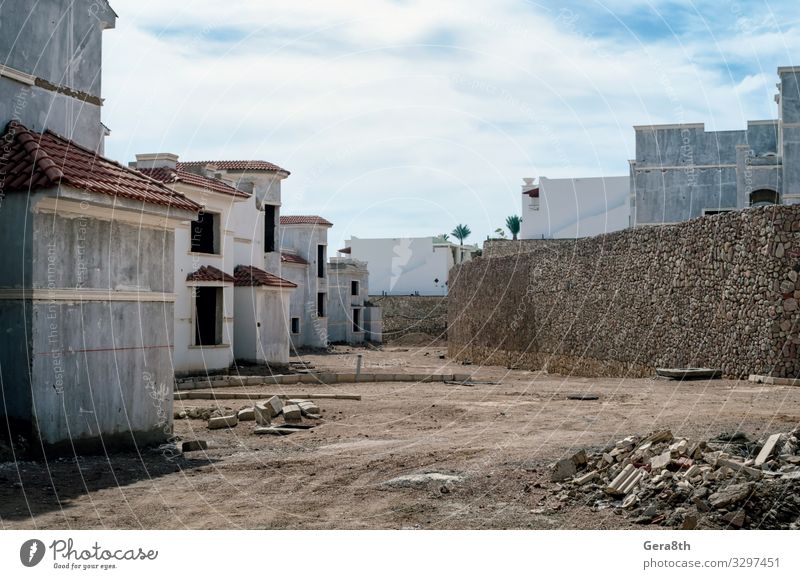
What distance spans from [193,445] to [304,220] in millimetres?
36025

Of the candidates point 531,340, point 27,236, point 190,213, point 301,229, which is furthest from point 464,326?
point 27,236

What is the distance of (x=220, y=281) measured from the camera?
27594mm

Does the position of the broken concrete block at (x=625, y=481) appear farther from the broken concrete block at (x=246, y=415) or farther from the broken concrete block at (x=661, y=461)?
the broken concrete block at (x=246, y=415)

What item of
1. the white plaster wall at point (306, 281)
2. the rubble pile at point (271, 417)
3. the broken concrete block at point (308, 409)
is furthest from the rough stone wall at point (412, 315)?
the rubble pile at point (271, 417)

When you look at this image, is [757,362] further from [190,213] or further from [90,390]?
[90,390]

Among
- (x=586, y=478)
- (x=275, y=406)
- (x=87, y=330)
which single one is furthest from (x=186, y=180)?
(x=586, y=478)

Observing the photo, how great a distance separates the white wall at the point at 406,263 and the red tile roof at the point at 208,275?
143 feet

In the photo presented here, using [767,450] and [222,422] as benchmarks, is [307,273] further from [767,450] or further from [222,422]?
[767,450]

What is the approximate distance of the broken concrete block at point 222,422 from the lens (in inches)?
585

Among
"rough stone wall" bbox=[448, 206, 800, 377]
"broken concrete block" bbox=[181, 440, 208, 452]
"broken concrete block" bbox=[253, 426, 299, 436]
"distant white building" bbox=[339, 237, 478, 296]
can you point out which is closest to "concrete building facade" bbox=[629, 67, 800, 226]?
"rough stone wall" bbox=[448, 206, 800, 377]

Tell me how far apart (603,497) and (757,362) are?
413 inches

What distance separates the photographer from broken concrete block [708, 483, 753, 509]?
7398mm
